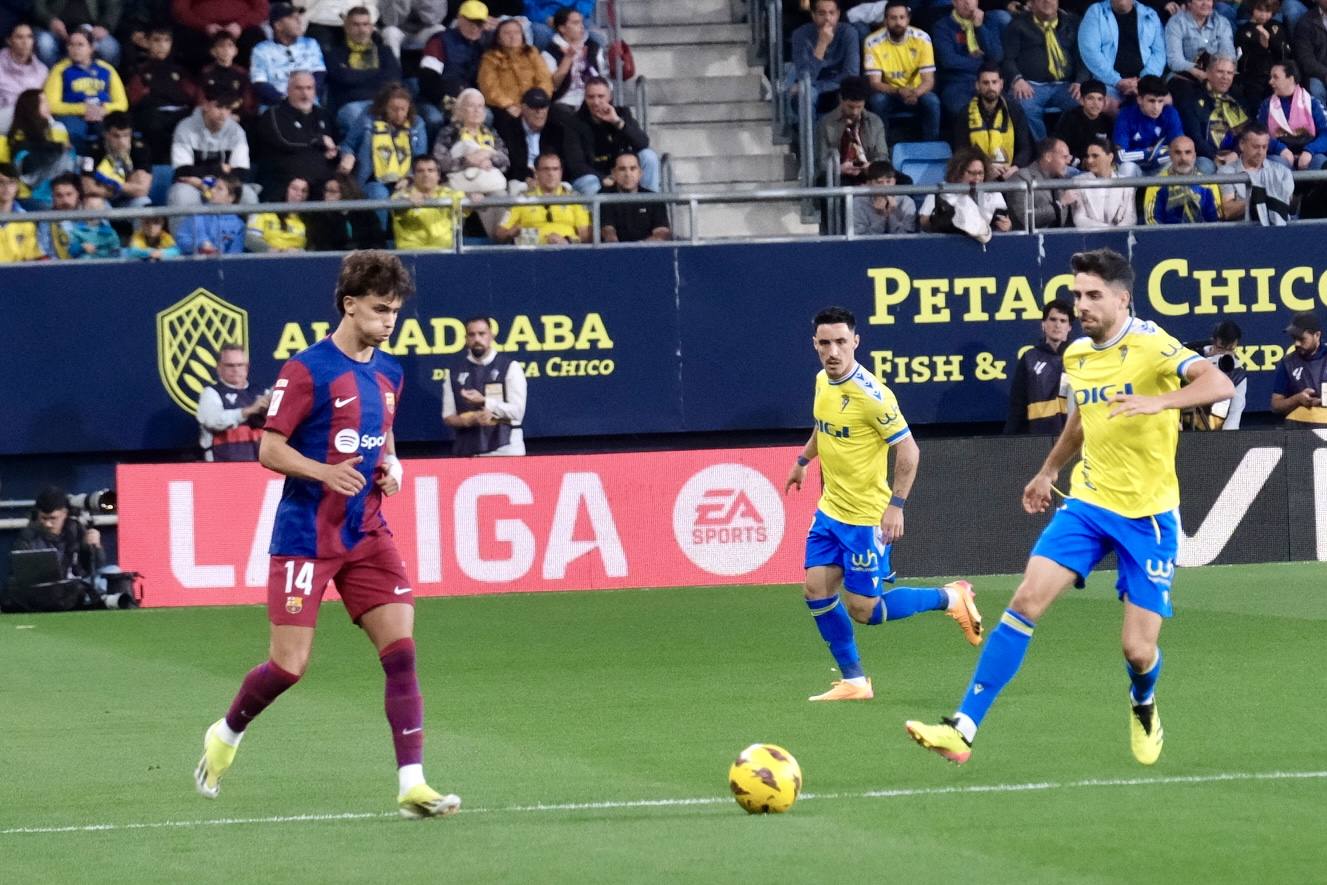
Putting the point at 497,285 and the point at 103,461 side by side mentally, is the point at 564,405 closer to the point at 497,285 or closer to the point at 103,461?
the point at 497,285

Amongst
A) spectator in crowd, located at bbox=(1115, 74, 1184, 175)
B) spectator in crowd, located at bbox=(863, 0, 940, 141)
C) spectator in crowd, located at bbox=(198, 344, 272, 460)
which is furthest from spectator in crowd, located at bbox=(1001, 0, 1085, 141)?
spectator in crowd, located at bbox=(198, 344, 272, 460)

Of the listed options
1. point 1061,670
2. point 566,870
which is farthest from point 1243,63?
point 566,870

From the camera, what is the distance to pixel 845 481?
39.2 feet

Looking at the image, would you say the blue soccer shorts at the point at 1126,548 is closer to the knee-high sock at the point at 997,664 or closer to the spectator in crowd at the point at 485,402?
the knee-high sock at the point at 997,664

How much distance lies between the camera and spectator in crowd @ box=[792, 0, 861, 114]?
70.8ft

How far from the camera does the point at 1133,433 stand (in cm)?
902

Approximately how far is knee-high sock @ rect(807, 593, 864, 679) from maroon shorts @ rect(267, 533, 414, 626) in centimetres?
386

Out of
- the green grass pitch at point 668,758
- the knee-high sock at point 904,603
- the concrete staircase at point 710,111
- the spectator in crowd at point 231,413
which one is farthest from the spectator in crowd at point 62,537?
the knee-high sock at point 904,603

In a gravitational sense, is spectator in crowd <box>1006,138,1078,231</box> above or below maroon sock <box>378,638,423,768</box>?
above

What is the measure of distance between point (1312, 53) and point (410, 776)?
1710 centimetres

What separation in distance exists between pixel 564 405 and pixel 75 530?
4651 mm

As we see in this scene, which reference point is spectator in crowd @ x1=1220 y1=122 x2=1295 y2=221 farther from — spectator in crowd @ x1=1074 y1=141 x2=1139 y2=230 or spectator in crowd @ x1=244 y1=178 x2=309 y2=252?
spectator in crowd @ x1=244 y1=178 x2=309 y2=252

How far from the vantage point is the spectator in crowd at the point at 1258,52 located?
72.3 ft

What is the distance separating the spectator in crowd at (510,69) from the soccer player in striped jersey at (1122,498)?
479 inches
